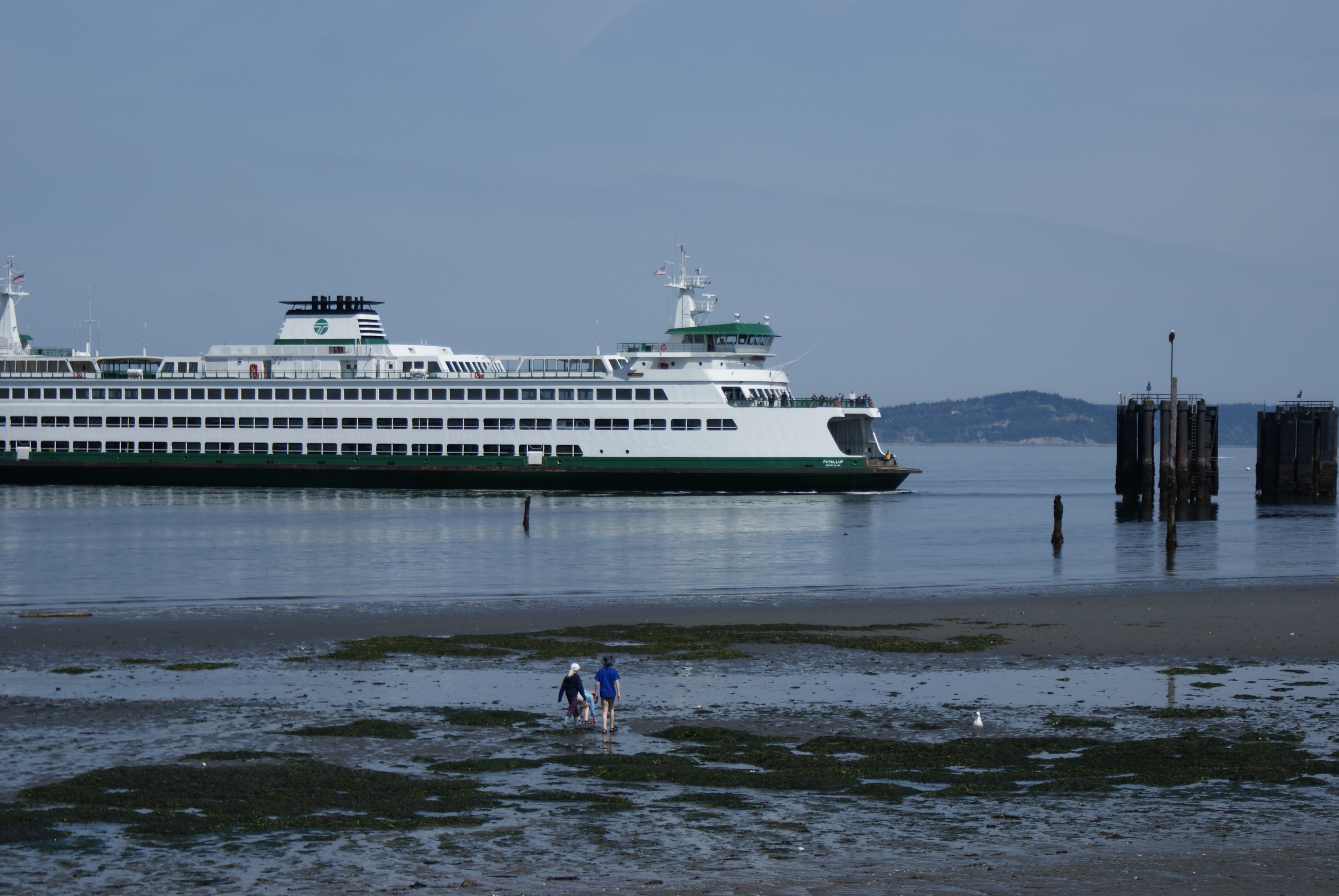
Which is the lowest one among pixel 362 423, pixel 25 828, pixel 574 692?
pixel 25 828

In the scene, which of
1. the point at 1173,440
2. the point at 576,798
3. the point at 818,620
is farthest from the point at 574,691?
the point at 1173,440

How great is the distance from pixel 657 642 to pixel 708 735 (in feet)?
25.5

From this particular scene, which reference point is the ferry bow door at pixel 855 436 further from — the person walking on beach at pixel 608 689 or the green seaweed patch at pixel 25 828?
the green seaweed patch at pixel 25 828

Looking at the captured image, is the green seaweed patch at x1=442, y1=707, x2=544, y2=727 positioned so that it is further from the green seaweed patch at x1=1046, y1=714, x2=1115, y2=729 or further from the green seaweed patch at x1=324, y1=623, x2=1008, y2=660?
the green seaweed patch at x1=1046, y1=714, x2=1115, y2=729

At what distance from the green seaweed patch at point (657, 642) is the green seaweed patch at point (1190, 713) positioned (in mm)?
5526

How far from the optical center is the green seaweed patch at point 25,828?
12.4 metres

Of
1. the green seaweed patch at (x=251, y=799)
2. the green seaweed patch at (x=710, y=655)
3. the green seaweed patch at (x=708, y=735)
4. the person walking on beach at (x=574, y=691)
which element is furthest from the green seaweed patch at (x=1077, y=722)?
the green seaweed patch at (x=251, y=799)

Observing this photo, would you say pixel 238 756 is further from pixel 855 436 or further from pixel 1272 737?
pixel 855 436

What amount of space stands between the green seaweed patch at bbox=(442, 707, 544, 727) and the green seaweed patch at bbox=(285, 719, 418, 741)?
2.48ft

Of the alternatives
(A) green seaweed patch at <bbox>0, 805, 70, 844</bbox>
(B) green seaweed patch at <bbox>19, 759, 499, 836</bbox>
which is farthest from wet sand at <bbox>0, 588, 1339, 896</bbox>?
(B) green seaweed patch at <bbox>19, 759, 499, 836</bbox>

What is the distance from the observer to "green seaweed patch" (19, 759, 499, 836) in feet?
42.6

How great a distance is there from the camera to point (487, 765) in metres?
15.3

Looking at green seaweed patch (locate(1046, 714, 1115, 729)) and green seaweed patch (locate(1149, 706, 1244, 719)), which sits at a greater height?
green seaweed patch (locate(1149, 706, 1244, 719))

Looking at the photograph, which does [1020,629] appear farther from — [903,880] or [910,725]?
[903,880]
